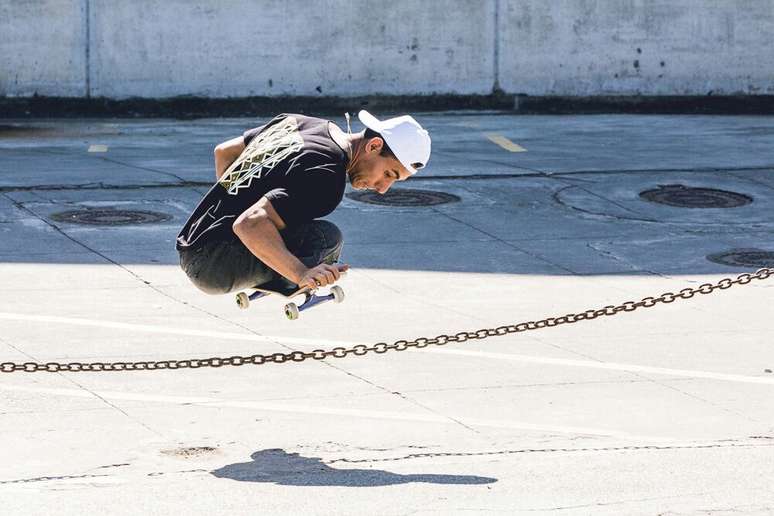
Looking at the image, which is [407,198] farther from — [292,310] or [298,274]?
[298,274]

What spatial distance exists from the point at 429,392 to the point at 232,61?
543 inches

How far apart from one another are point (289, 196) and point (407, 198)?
30.4 feet

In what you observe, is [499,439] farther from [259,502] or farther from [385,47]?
[385,47]

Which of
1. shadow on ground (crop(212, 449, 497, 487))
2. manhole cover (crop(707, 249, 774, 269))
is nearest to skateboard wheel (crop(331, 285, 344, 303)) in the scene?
shadow on ground (crop(212, 449, 497, 487))

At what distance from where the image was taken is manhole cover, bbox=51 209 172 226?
14914 millimetres

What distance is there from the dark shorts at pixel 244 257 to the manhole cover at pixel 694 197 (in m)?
9.33

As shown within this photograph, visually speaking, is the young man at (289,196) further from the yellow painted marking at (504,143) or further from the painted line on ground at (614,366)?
the yellow painted marking at (504,143)

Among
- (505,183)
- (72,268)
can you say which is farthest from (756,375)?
(505,183)

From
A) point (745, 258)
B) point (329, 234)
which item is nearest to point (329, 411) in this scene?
point (329, 234)

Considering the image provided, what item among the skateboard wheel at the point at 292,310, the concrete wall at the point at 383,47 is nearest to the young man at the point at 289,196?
the skateboard wheel at the point at 292,310

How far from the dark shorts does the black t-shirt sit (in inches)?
2.6

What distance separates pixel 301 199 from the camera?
7.30 metres

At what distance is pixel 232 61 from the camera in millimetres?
22672

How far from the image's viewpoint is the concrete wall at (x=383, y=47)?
22.2m
